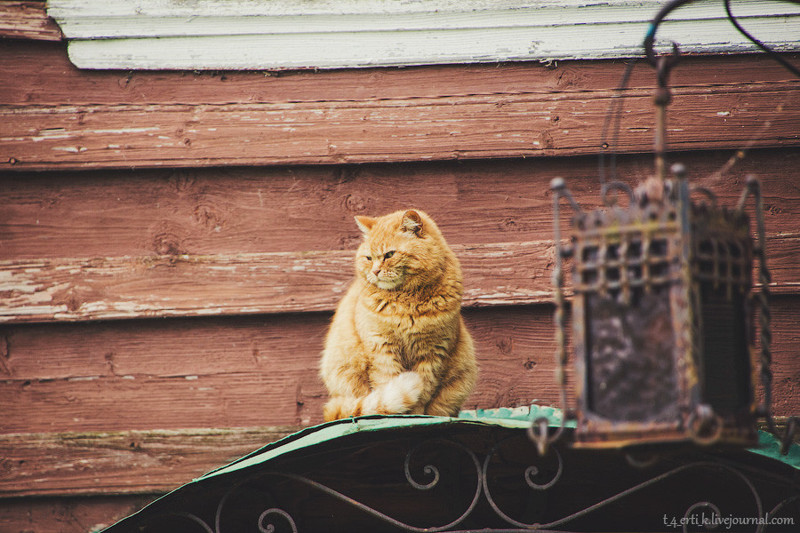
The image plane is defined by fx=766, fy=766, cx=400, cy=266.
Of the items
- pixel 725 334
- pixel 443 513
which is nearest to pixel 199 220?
pixel 443 513

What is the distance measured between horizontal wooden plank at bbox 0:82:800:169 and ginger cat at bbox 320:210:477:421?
0.38 m

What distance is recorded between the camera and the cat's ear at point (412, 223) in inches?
93.4

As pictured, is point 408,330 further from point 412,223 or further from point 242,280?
point 242,280

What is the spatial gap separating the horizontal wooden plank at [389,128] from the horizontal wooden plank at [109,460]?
0.90 meters

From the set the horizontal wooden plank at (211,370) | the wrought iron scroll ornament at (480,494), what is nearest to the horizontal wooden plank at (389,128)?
the horizontal wooden plank at (211,370)

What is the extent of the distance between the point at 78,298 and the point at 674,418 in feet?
6.41

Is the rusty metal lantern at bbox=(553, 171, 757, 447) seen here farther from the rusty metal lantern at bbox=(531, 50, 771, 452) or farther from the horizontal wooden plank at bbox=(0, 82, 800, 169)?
the horizontal wooden plank at bbox=(0, 82, 800, 169)

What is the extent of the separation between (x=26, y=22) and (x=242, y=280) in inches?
44.6

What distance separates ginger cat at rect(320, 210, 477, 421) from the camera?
229cm

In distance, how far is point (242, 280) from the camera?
2.56 m

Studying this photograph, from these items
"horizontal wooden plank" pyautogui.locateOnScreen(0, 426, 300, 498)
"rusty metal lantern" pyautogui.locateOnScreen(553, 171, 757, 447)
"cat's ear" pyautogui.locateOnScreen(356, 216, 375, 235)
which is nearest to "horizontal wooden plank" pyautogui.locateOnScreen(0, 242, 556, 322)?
"cat's ear" pyautogui.locateOnScreen(356, 216, 375, 235)

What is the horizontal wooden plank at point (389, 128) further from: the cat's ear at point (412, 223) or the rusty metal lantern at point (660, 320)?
the rusty metal lantern at point (660, 320)

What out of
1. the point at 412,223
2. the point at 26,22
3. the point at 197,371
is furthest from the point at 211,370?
the point at 26,22

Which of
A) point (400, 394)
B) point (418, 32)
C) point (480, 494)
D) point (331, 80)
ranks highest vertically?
point (418, 32)
